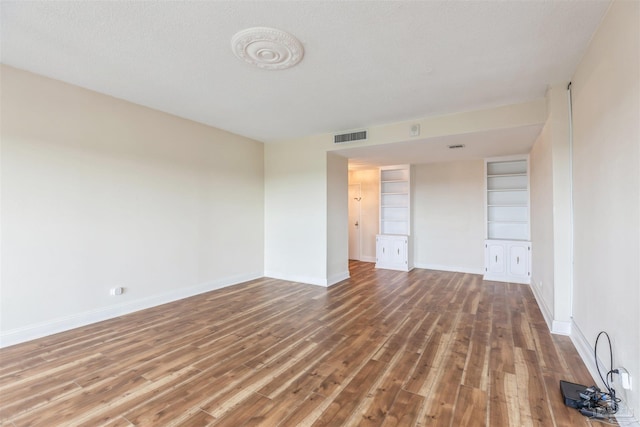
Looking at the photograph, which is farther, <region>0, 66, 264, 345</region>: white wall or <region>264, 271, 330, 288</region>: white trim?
<region>264, 271, 330, 288</region>: white trim

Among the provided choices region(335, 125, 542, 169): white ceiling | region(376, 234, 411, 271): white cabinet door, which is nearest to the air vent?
region(335, 125, 542, 169): white ceiling

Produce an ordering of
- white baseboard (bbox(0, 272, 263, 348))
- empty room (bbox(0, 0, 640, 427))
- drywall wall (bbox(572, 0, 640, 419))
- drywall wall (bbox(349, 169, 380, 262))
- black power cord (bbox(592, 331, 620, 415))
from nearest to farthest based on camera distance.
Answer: drywall wall (bbox(572, 0, 640, 419))
black power cord (bbox(592, 331, 620, 415))
empty room (bbox(0, 0, 640, 427))
white baseboard (bbox(0, 272, 263, 348))
drywall wall (bbox(349, 169, 380, 262))

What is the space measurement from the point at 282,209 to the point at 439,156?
329 centimetres

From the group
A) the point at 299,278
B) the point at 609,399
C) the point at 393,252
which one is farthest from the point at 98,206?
the point at 393,252

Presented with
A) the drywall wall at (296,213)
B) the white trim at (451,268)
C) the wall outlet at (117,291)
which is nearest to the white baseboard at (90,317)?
the wall outlet at (117,291)

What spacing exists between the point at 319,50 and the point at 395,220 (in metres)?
5.29

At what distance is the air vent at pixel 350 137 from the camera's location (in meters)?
4.66

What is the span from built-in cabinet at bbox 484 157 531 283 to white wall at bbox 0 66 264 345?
5.07 m

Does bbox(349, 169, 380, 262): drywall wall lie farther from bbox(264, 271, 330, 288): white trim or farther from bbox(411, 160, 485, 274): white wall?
bbox(264, 271, 330, 288): white trim

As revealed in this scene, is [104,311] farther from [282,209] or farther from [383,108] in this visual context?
[383,108]

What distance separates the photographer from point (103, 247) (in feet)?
11.4

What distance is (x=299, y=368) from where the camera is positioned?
2.42 meters

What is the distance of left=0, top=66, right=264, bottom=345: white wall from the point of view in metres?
2.85

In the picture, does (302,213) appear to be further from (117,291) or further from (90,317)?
(90,317)
